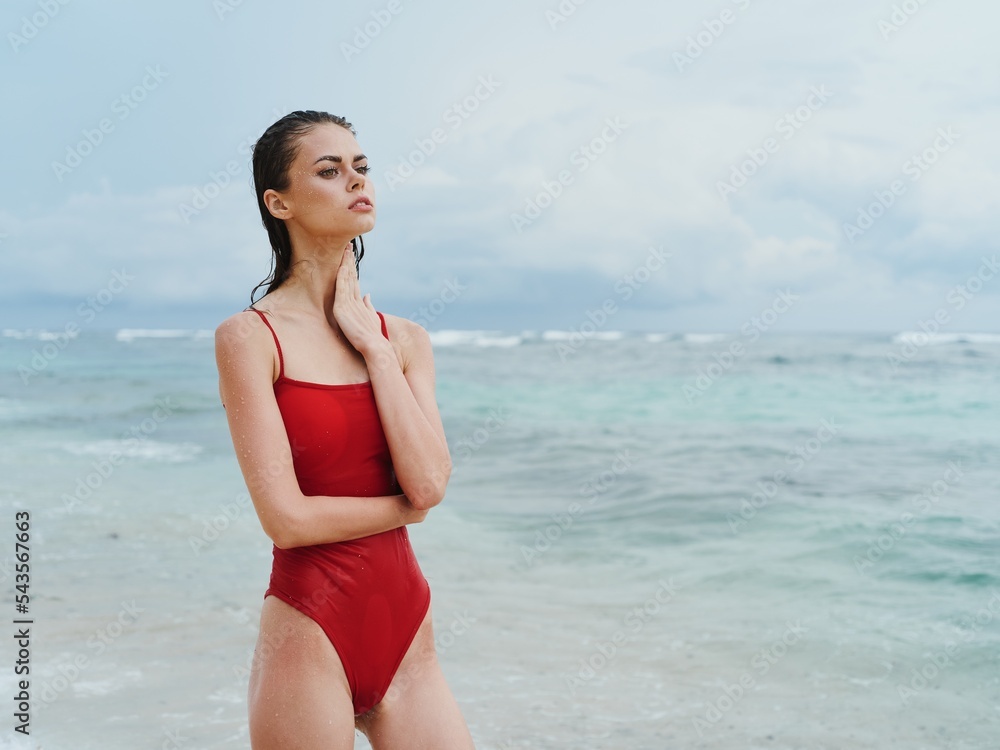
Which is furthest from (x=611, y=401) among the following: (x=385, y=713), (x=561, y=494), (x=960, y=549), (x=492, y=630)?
(x=385, y=713)

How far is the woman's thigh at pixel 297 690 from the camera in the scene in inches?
86.7

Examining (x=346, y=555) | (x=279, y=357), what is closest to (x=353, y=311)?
(x=279, y=357)

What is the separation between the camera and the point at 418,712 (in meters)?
2.33

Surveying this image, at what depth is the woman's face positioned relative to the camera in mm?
2344

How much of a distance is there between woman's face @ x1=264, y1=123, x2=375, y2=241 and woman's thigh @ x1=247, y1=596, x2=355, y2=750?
2.91ft

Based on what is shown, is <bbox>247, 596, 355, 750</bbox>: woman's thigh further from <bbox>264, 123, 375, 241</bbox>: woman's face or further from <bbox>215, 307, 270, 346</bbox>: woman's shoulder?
<bbox>264, 123, 375, 241</bbox>: woman's face

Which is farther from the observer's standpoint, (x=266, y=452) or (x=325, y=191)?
(x=325, y=191)

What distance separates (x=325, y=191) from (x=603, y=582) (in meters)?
6.31

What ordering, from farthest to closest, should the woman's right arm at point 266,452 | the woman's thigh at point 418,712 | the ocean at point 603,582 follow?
the ocean at point 603,582 → the woman's thigh at point 418,712 → the woman's right arm at point 266,452

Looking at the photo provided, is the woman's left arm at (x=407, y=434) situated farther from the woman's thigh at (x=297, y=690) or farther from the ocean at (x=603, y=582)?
the ocean at (x=603, y=582)

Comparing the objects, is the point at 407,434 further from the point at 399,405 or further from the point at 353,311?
the point at 353,311

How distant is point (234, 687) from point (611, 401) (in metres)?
18.0

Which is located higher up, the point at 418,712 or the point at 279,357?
the point at 279,357

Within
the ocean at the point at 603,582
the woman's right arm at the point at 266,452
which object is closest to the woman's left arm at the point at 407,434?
the woman's right arm at the point at 266,452
